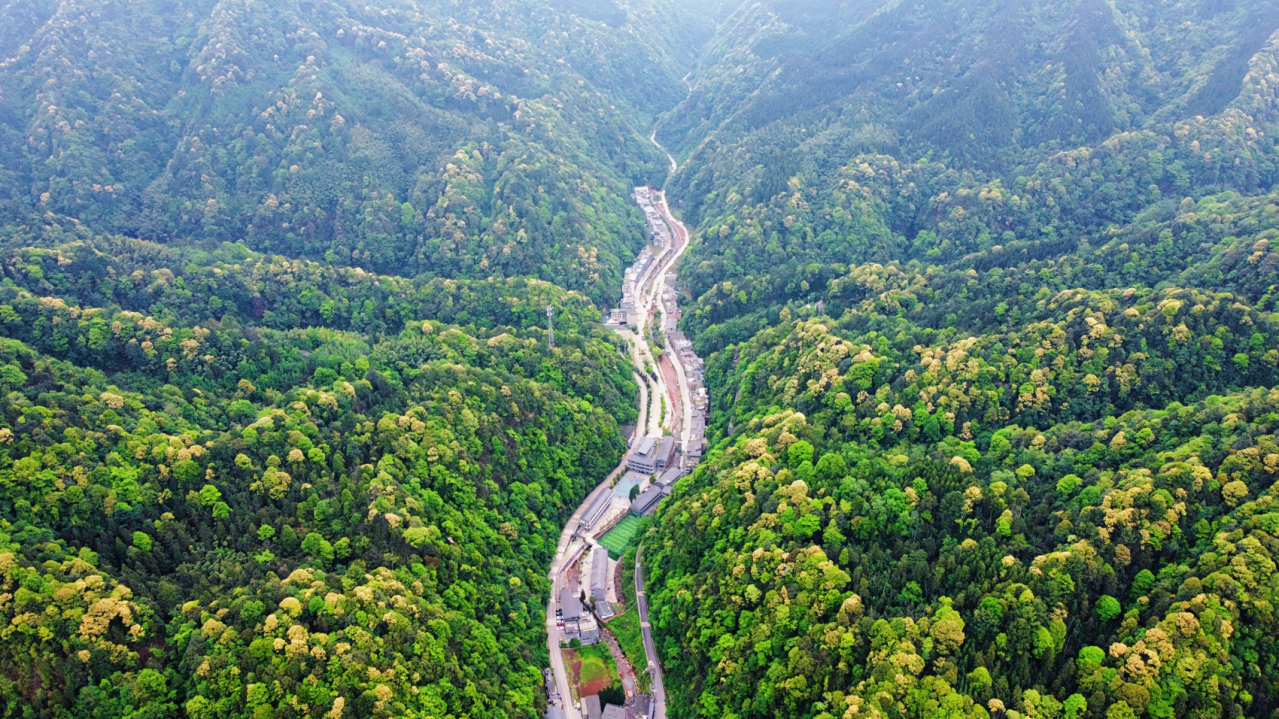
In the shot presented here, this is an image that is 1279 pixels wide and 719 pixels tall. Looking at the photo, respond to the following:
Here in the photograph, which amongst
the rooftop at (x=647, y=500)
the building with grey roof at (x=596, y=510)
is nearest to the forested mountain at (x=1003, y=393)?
the rooftop at (x=647, y=500)

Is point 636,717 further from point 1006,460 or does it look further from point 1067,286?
point 1067,286

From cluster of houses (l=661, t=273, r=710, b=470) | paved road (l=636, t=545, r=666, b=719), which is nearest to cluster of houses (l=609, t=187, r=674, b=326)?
cluster of houses (l=661, t=273, r=710, b=470)

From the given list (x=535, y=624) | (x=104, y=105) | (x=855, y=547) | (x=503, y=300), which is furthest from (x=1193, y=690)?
(x=104, y=105)

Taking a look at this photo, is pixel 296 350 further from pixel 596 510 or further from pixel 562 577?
pixel 562 577

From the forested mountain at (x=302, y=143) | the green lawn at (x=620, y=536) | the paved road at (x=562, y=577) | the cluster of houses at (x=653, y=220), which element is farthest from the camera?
the cluster of houses at (x=653, y=220)

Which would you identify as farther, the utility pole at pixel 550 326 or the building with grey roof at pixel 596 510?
the utility pole at pixel 550 326

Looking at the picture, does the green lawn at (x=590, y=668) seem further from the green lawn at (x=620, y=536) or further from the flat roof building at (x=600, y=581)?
the green lawn at (x=620, y=536)
